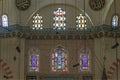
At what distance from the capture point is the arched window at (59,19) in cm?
2573

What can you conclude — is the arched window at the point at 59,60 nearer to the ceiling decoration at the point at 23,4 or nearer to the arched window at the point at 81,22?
the arched window at the point at 81,22

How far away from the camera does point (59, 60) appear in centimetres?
2550

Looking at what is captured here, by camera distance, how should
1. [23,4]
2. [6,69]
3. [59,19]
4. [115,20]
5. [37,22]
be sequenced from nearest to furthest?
[6,69] → [115,20] → [23,4] → [37,22] → [59,19]

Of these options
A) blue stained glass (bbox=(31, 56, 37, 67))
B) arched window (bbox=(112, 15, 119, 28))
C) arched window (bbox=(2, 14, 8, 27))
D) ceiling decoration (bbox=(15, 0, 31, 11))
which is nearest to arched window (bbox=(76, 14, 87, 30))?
arched window (bbox=(112, 15, 119, 28))

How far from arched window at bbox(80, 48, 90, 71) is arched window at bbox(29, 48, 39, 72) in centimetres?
254

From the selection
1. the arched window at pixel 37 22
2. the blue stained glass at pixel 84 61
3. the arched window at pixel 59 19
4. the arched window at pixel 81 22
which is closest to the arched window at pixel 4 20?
the arched window at pixel 37 22

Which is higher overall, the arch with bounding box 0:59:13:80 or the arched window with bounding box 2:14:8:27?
the arched window with bounding box 2:14:8:27

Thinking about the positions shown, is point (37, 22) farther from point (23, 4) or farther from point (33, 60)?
point (33, 60)

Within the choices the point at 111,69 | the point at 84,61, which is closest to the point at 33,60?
the point at 84,61

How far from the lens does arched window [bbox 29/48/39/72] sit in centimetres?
2530

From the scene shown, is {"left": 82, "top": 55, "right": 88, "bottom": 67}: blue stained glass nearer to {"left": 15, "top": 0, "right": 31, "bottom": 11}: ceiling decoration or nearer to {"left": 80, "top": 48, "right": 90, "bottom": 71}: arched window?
{"left": 80, "top": 48, "right": 90, "bottom": 71}: arched window

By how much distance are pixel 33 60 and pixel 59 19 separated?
9.31 ft

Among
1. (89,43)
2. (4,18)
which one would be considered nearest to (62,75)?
(89,43)

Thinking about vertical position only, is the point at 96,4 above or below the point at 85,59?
above
